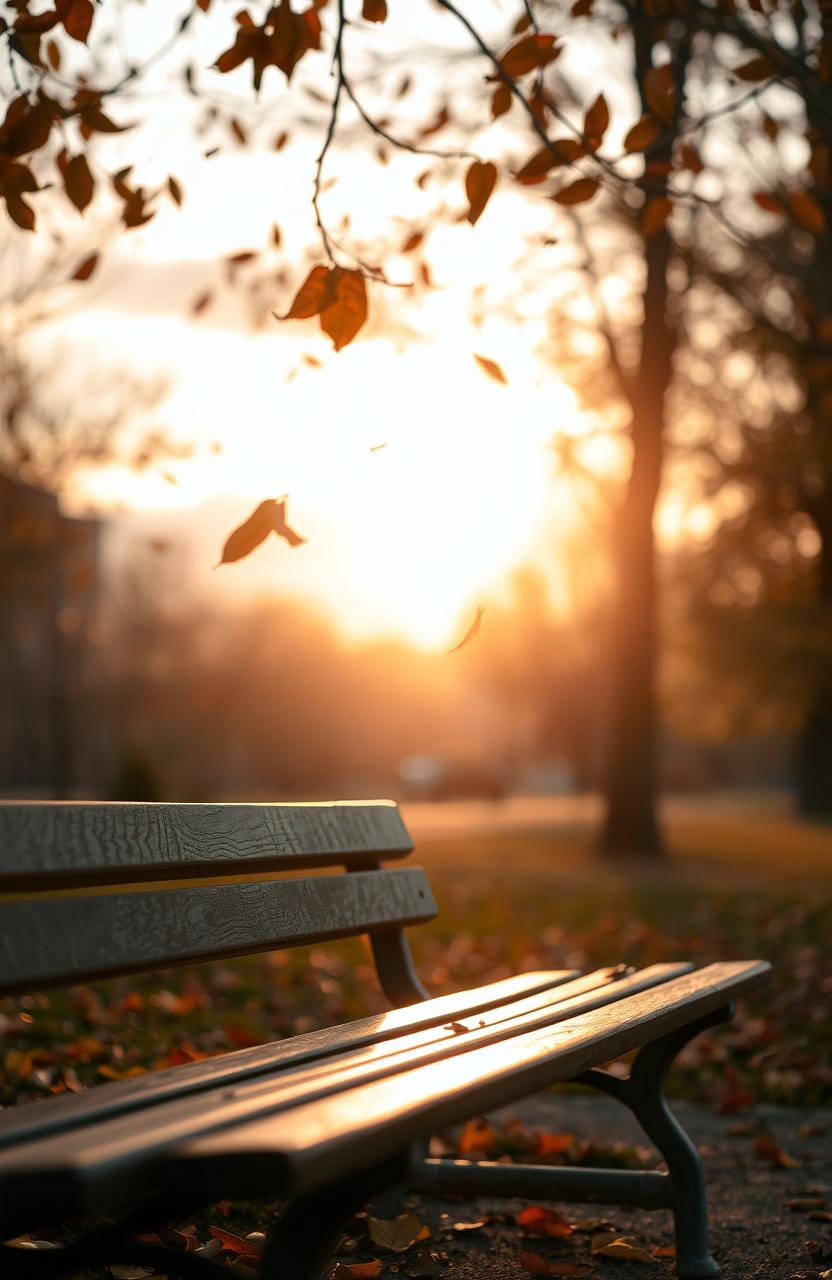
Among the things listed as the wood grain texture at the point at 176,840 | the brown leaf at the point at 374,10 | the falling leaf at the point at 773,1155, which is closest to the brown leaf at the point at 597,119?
the brown leaf at the point at 374,10

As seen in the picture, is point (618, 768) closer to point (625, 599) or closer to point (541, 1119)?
point (625, 599)

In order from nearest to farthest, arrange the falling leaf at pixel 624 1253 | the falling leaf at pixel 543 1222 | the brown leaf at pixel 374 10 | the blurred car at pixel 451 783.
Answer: the falling leaf at pixel 624 1253
the brown leaf at pixel 374 10
the falling leaf at pixel 543 1222
the blurred car at pixel 451 783

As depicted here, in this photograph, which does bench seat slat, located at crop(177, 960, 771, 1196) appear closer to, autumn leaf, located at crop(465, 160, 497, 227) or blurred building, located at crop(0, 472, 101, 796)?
autumn leaf, located at crop(465, 160, 497, 227)

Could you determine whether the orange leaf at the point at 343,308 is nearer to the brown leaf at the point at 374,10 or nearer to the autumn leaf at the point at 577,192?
the autumn leaf at the point at 577,192

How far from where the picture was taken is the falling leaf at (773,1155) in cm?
429

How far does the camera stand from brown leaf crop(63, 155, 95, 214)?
3373 mm

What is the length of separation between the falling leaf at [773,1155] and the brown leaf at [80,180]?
123 inches

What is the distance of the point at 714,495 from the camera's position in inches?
945

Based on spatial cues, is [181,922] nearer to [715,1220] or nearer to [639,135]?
[715,1220]

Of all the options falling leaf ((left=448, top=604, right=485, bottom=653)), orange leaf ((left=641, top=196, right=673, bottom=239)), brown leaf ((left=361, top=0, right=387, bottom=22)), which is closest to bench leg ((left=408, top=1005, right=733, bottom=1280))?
falling leaf ((left=448, top=604, right=485, bottom=653))

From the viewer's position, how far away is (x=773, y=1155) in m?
4.32

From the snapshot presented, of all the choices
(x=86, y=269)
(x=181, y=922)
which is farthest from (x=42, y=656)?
(x=181, y=922)

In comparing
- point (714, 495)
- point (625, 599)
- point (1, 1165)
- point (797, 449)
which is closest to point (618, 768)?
point (625, 599)

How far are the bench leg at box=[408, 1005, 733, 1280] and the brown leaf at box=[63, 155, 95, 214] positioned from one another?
222 cm
